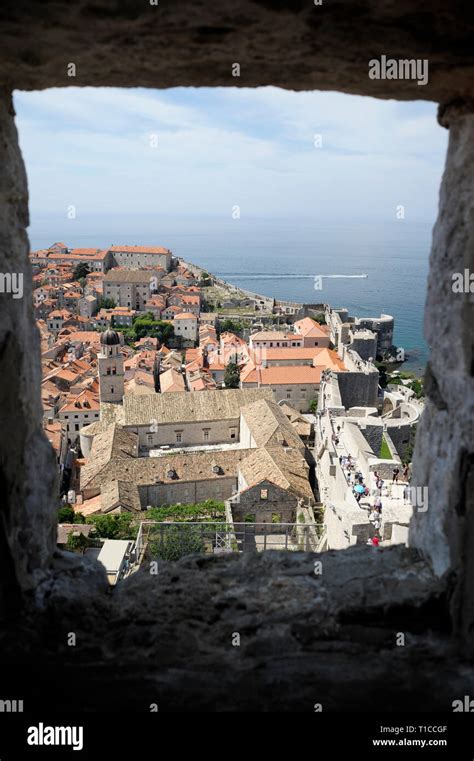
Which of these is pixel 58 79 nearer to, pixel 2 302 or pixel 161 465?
pixel 2 302

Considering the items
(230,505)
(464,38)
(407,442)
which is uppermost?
(464,38)

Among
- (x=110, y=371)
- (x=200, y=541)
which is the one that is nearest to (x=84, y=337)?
(x=110, y=371)

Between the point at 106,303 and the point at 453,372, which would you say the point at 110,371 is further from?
the point at 106,303

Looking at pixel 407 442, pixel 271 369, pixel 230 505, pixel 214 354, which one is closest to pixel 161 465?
pixel 230 505

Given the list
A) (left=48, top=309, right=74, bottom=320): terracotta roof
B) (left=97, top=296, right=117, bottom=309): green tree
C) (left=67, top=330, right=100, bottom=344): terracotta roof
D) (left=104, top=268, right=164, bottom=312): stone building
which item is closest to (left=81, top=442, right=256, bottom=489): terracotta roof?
(left=67, top=330, right=100, bottom=344): terracotta roof

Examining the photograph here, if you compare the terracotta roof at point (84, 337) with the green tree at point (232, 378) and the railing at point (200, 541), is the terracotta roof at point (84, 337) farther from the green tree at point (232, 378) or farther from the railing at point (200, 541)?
the railing at point (200, 541)
